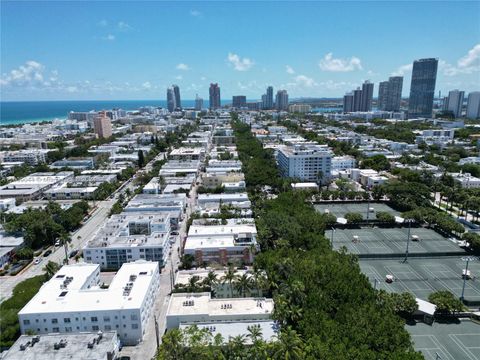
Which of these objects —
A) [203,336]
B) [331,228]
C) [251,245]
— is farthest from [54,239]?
[331,228]

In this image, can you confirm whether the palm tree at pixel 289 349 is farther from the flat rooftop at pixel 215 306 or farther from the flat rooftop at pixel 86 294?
the flat rooftop at pixel 86 294

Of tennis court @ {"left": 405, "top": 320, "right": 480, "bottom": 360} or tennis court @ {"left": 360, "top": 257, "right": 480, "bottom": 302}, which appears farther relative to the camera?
tennis court @ {"left": 360, "top": 257, "right": 480, "bottom": 302}

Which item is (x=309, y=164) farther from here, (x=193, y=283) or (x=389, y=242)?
(x=193, y=283)

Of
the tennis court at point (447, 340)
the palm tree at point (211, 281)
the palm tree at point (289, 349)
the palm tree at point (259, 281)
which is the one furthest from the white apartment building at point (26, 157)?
the tennis court at point (447, 340)

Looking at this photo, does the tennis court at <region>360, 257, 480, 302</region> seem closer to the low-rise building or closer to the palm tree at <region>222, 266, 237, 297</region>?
the palm tree at <region>222, 266, 237, 297</region>

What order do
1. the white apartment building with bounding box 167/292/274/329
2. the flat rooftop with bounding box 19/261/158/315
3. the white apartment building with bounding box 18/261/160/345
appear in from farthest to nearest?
the flat rooftop with bounding box 19/261/158/315, the white apartment building with bounding box 167/292/274/329, the white apartment building with bounding box 18/261/160/345

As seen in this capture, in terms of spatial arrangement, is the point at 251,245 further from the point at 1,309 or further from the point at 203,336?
the point at 1,309

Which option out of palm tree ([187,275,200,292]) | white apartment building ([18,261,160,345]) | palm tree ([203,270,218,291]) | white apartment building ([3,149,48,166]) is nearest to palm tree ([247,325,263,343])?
palm tree ([203,270,218,291])
